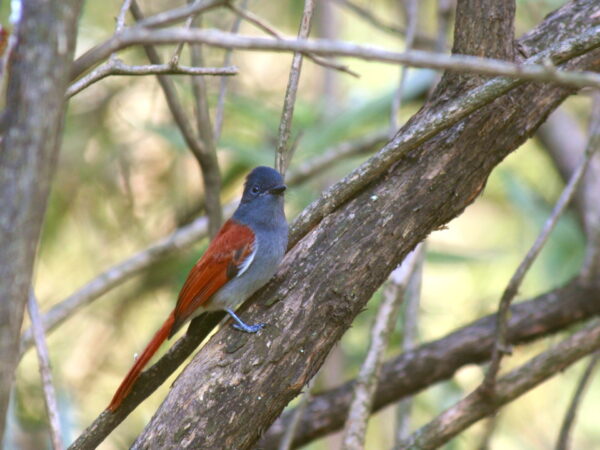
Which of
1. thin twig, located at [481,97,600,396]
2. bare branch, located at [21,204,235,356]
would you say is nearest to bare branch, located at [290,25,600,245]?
thin twig, located at [481,97,600,396]

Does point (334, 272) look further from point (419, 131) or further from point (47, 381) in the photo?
point (47, 381)

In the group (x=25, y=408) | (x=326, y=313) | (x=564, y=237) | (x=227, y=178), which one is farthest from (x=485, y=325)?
(x=25, y=408)

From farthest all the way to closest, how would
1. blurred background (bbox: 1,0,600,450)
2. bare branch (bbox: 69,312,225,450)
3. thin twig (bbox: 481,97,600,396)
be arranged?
1. blurred background (bbox: 1,0,600,450)
2. thin twig (bbox: 481,97,600,396)
3. bare branch (bbox: 69,312,225,450)

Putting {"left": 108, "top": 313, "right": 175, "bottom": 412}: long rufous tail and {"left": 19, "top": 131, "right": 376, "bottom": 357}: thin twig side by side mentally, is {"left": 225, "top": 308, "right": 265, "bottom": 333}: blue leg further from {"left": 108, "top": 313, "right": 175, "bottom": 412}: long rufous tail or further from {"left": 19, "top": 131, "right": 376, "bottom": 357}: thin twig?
{"left": 19, "top": 131, "right": 376, "bottom": 357}: thin twig

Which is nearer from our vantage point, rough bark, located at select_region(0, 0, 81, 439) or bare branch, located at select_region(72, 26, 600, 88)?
rough bark, located at select_region(0, 0, 81, 439)

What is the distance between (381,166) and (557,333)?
2.44m

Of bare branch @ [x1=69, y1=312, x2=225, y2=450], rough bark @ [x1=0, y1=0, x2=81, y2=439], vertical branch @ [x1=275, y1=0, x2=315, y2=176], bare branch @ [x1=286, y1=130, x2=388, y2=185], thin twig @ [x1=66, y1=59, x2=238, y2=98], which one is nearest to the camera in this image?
rough bark @ [x1=0, y1=0, x2=81, y2=439]

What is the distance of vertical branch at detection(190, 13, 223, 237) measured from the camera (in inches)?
159

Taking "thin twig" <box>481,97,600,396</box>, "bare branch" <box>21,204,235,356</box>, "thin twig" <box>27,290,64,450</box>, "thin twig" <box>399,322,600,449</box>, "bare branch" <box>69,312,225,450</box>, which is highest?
"bare branch" <box>21,204,235,356</box>

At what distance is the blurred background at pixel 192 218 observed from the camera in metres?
5.53

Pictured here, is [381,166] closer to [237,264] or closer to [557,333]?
[237,264]

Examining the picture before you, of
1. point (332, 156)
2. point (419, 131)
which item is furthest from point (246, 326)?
point (332, 156)

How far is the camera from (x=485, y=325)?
459cm

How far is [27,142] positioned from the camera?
1.42 metres
